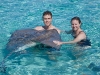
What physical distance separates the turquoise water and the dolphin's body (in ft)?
0.81

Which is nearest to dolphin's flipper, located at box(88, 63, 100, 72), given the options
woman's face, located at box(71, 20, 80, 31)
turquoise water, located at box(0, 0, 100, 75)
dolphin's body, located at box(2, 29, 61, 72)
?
turquoise water, located at box(0, 0, 100, 75)

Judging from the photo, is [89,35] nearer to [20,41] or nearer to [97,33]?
[97,33]

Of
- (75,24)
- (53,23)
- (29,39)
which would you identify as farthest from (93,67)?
(53,23)

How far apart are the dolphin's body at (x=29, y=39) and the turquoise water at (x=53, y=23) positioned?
9.8 inches

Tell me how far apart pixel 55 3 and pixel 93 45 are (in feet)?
15.0

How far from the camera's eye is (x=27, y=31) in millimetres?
7387

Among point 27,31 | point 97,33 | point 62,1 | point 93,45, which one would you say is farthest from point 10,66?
point 62,1

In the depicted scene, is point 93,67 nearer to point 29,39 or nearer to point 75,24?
point 75,24

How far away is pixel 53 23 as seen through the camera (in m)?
9.31

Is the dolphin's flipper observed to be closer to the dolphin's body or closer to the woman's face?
the dolphin's body

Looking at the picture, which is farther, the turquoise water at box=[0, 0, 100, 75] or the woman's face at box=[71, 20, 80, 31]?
the woman's face at box=[71, 20, 80, 31]

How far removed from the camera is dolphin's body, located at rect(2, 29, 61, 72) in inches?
260

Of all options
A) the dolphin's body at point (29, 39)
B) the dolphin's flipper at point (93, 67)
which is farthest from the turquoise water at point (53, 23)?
the dolphin's body at point (29, 39)

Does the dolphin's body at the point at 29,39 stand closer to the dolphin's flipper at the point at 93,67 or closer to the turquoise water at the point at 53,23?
the turquoise water at the point at 53,23
